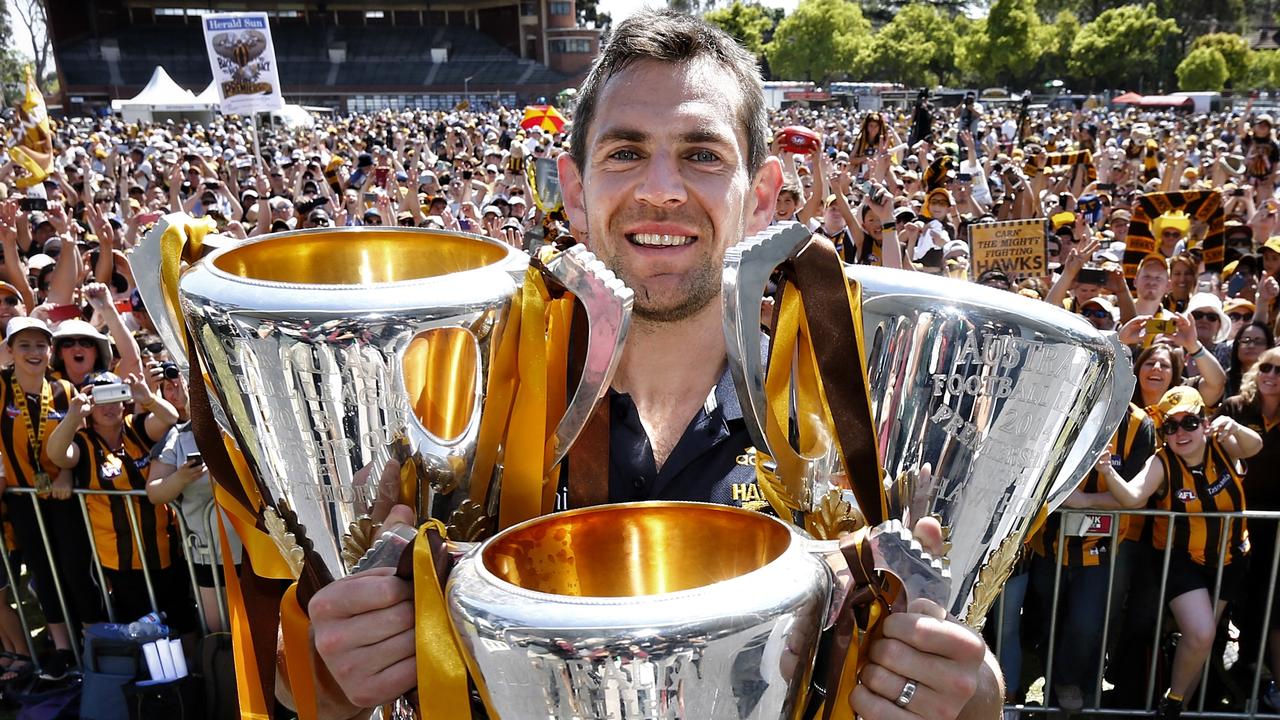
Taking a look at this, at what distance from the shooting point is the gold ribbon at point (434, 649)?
3.64ft

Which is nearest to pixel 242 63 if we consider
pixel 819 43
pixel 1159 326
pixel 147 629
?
pixel 147 629

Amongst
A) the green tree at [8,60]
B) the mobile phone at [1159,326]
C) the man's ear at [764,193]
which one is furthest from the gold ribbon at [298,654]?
the green tree at [8,60]

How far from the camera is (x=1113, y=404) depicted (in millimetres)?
1303

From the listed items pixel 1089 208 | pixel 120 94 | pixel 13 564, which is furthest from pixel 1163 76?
pixel 13 564

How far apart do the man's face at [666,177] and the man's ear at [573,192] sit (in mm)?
115

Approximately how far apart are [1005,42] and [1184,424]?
6019 cm

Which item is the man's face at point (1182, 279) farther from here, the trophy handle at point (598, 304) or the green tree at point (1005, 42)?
the green tree at point (1005, 42)

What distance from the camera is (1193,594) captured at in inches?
178

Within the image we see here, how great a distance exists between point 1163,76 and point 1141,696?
6289 cm

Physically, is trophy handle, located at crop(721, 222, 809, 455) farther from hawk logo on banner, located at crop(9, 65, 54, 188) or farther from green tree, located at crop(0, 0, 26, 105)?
green tree, located at crop(0, 0, 26, 105)

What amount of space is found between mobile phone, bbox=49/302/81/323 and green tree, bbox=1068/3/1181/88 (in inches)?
2464

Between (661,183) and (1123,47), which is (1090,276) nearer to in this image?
(661,183)

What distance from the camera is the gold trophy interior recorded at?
1176 mm

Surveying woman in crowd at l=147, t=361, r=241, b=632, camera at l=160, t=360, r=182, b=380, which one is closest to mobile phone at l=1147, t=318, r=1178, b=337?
woman in crowd at l=147, t=361, r=241, b=632
